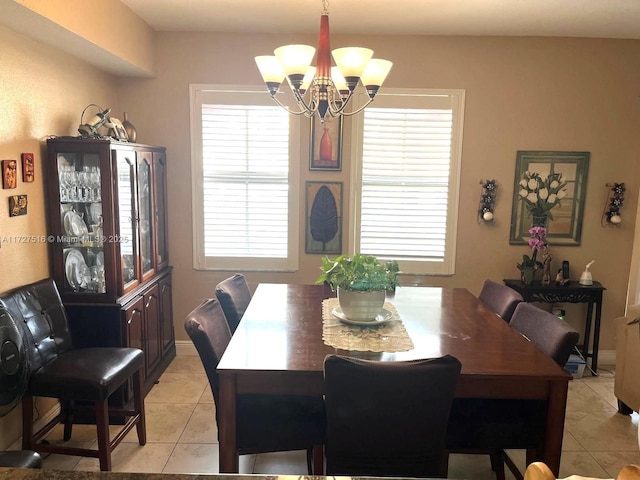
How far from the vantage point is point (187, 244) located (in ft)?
13.0

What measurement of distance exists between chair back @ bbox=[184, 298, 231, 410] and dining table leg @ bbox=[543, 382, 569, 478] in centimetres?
134

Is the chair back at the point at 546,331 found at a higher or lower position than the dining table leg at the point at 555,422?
higher

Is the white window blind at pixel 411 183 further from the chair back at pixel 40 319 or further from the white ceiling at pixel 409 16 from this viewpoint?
the chair back at pixel 40 319

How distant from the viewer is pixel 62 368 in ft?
7.77

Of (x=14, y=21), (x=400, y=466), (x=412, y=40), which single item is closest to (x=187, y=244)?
(x=14, y=21)

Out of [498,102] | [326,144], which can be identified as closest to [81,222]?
[326,144]

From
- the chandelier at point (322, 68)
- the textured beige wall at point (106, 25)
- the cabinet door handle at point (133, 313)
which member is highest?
the textured beige wall at point (106, 25)

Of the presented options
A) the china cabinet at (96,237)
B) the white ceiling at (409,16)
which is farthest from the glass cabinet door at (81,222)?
the white ceiling at (409,16)

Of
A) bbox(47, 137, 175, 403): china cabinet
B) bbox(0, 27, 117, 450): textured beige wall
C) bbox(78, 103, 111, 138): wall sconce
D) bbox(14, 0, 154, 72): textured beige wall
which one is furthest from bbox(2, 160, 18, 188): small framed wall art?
bbox(14, 0, 154, 72): textured beige wall

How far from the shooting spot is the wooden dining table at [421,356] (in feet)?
6.06

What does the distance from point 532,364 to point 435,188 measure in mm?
2164

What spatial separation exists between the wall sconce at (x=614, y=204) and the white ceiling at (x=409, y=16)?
3.76ft

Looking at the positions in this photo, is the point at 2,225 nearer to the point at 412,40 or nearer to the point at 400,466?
the point at 400,466

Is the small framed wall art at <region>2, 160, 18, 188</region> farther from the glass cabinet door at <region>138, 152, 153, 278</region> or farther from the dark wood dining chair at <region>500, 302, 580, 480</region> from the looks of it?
the dark wood dining chair at <region>500, 302, 580, 480</region>
